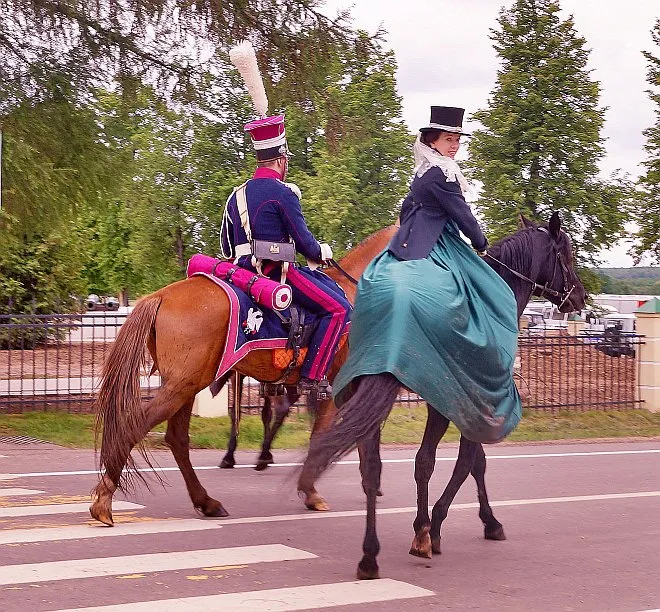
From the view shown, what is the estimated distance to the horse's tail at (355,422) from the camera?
21.3 feet

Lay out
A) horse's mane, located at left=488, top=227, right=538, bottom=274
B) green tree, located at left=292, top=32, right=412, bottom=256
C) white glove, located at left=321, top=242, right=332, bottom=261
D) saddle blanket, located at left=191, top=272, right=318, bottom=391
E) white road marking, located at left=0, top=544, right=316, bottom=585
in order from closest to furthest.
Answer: white road marking, located at left=0, top=544, right=316, bottom=585 → saddle blanket, located at left=191, top=272, right=318, bottom=391 → horse's mane, located at left=488, top=227, right=538, bottom=274 → white glove, located at left=321, top=242, right=332, bottom=261 → green tree, located at left=292, top=32, right=412, bottom=256

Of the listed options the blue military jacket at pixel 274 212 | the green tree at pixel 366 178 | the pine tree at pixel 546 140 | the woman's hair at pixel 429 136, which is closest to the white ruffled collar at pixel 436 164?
the woman's hair at pixel 429 136

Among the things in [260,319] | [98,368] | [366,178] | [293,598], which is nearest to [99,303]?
[366,178]

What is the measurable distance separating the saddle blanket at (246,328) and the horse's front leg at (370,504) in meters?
1.77

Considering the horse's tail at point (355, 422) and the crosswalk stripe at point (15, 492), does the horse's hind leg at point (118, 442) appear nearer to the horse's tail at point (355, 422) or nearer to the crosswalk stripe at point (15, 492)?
the crosswalk stripe at point (15, 492)

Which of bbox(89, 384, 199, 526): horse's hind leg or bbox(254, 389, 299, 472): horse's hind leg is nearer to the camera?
bbox(89, 384, 199, 526): horse's hind leg

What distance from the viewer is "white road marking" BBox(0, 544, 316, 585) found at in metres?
6.40

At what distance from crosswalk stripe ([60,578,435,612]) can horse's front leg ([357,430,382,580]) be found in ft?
0.29

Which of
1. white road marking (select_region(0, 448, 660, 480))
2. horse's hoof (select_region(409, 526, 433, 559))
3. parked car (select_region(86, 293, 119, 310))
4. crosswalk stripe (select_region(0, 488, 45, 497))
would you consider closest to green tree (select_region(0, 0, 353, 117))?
white road marking (select_region(0, 448, 660, 480))

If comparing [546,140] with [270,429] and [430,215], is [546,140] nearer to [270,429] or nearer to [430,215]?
[270,429]

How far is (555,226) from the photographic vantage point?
8.52 metres

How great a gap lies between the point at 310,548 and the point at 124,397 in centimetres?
169

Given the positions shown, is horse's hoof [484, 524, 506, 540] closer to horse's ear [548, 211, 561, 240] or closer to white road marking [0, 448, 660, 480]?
white road marking [0, 448, 660, 480]

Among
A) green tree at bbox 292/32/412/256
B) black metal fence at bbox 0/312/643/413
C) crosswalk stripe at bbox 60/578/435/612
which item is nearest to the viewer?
crosswalk stripe at bbox 60/578/435/612
